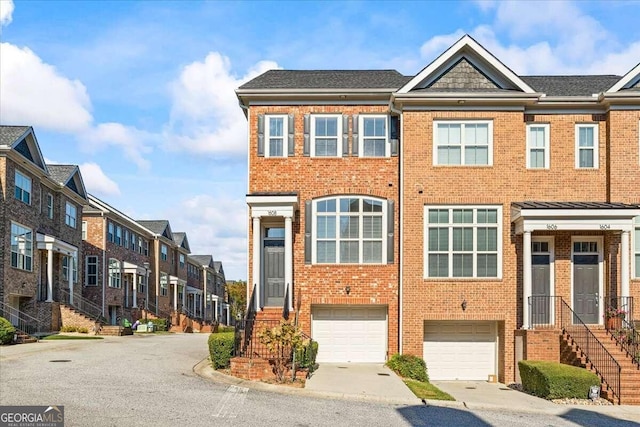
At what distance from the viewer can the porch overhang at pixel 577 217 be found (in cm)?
2070

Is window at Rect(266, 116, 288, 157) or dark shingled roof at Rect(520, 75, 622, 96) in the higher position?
dark shingled roof at Rect(520, 75, 622, 96)

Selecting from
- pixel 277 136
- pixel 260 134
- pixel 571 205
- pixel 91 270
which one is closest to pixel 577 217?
pixel 571 205

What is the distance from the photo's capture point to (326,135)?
885 inches

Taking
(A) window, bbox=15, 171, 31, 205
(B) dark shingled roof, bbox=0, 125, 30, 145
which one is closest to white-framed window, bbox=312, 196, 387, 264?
(B) dark shingled roof, bbox=0, 125, 30, 145

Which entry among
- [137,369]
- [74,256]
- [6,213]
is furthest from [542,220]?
[74,256]

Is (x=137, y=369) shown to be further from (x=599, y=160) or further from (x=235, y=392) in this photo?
(x=599, y=160)

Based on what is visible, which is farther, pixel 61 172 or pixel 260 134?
pixel 61 172

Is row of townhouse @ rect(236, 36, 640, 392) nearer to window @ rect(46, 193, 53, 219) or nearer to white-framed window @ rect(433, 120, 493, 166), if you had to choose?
white-framed window @ rect(433, 120, 493, 166)

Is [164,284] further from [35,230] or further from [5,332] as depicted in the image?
[5,332]

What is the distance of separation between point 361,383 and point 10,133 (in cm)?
2186

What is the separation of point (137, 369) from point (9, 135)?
17.5 metres

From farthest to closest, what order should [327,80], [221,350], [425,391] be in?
[327,80] → [221,350] → [425,391]

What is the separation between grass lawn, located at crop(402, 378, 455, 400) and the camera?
1645 centimetres

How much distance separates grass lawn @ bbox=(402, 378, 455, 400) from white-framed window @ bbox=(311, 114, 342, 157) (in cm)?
744
